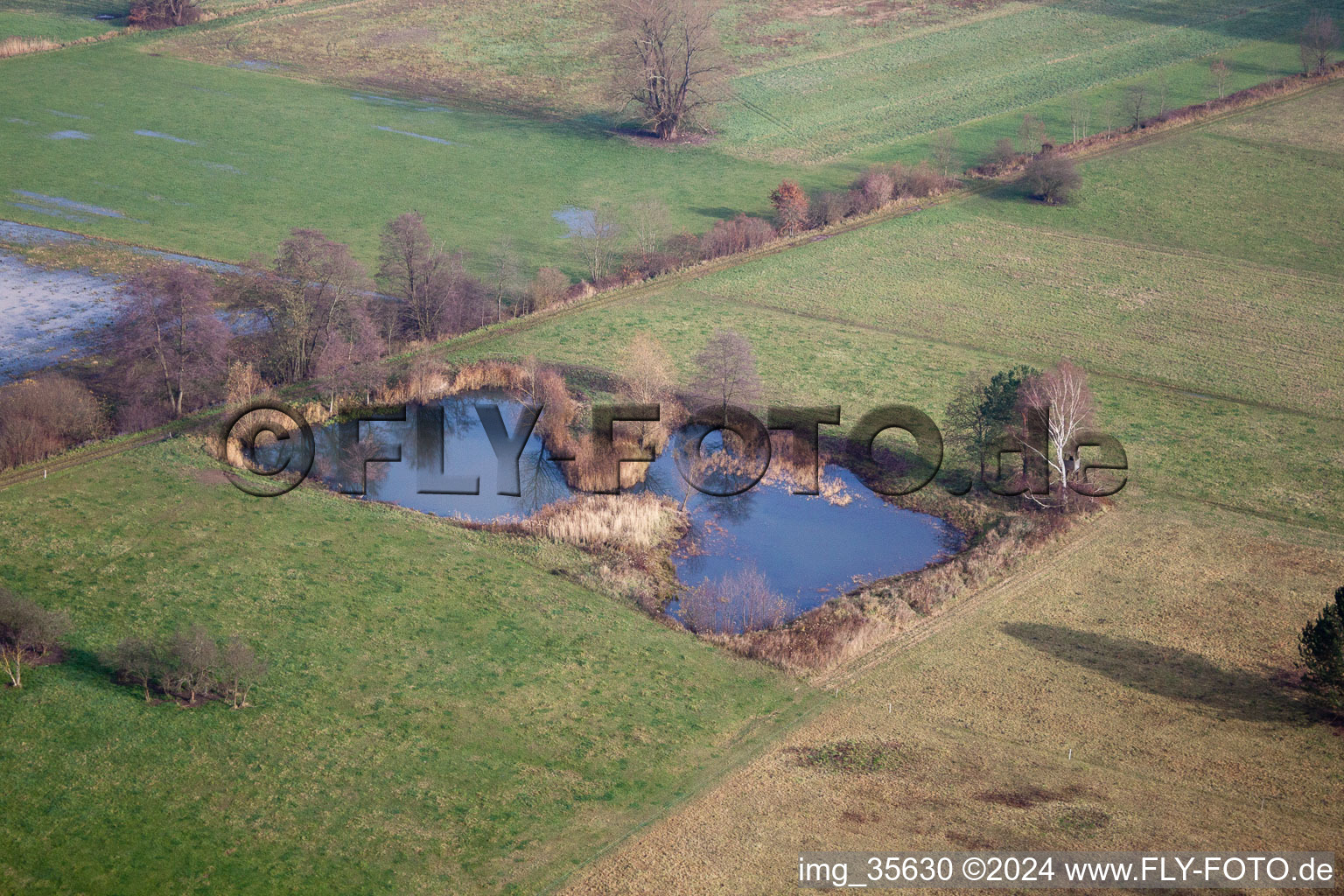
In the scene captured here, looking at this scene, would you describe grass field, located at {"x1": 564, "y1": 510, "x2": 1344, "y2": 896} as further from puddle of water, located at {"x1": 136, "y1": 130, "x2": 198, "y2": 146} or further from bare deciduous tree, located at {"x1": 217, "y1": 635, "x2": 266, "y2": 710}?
puddle of water, located at {"x1": 136, "y1": 130, "x2": 198, "y2": 146}

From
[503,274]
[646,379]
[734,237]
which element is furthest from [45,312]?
[734,237]

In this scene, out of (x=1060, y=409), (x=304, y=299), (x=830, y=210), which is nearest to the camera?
(x=1060, y=409)

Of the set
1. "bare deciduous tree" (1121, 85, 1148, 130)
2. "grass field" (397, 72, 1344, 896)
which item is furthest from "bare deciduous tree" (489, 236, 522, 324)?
"bare deciduous tree" (1121, 85, 1148, 130)

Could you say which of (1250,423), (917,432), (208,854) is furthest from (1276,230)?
(208,854)

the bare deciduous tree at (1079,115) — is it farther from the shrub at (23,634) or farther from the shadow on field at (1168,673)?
the shrub at (23,634)

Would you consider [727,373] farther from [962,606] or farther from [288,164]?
[288,164]

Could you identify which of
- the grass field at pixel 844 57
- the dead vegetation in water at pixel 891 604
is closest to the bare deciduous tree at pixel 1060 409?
the dead vegetation in water at pixel 891 604
